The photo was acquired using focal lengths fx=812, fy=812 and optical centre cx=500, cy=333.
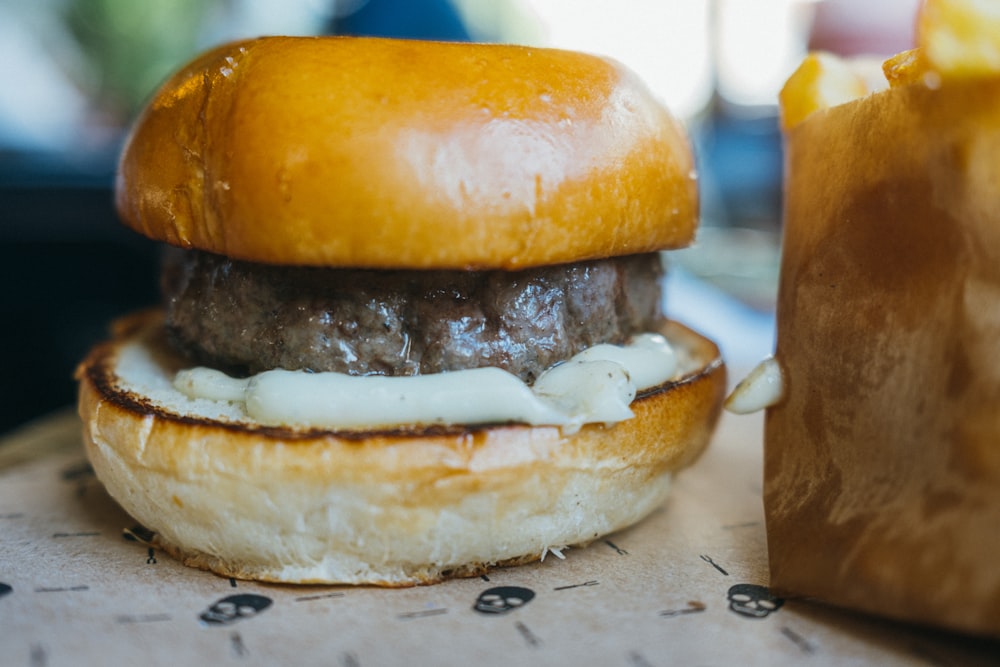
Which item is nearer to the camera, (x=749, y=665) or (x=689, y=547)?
(x=749, y=665)

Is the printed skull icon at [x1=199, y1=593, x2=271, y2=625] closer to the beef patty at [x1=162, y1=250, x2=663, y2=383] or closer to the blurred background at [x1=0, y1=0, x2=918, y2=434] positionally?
the beef patty at [x1=162, y1=250, x2=663, y2=383]

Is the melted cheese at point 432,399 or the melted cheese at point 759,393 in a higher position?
the melted cheese at point 432,399

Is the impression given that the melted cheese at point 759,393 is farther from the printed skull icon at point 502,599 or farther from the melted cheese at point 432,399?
the printed skull icon at point 502,599

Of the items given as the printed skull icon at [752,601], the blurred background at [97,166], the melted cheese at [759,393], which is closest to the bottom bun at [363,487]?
the melted cheese at [759,393]

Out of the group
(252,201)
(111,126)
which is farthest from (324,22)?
(252,201)

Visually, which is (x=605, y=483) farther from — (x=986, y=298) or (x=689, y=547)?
(x=986, y=298)

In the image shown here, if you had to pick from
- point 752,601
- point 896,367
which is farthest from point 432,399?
point 896,367

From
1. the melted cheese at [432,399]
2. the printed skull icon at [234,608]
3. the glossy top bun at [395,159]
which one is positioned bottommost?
the printed skull icon at [234,608]
